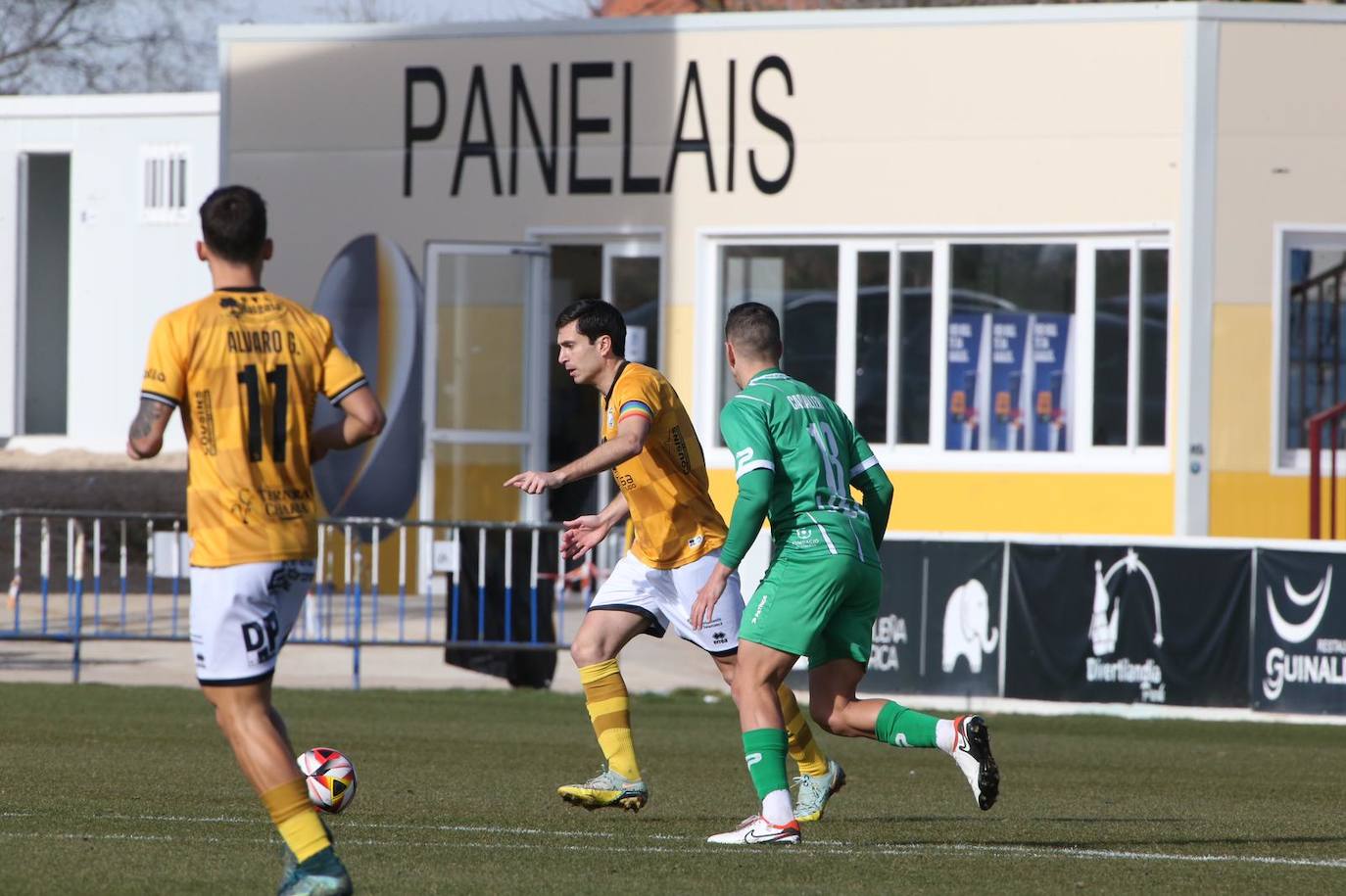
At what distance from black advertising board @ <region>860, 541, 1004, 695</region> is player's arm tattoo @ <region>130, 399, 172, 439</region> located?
9.25 metres

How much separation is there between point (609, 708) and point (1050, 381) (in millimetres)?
11332

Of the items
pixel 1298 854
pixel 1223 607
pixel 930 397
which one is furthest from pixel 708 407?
pixel 1298 854

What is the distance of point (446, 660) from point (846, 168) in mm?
6584

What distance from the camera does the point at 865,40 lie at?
1906 cm

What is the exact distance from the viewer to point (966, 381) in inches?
752

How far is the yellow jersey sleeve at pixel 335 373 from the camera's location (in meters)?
6.08

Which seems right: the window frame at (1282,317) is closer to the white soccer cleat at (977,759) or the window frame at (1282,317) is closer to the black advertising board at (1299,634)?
the black advertising board at (1299,634)

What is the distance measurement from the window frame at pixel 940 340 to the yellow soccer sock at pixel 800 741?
423 inches

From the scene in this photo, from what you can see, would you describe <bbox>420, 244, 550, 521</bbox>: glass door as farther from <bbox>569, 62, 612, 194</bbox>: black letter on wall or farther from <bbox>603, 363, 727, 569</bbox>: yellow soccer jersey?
<bbox>603, 363, 727, 569</bbox>: yellow soccer jersey

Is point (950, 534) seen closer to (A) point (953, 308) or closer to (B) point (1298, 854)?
(A) point (953, 308)

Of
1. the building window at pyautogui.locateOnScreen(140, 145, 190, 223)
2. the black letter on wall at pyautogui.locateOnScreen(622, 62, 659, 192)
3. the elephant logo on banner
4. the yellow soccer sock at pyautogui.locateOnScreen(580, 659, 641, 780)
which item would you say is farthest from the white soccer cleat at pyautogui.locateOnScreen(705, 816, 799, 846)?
the building window at pyautogui.locateOnScreen(140, 145, 190, 223)

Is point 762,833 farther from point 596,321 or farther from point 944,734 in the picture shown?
point 596,321

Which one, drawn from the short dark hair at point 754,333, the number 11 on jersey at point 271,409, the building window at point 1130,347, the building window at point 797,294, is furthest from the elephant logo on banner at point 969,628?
the number 11 on jersey at point 271,409

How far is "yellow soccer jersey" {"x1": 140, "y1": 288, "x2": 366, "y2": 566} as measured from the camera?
19.5ft
